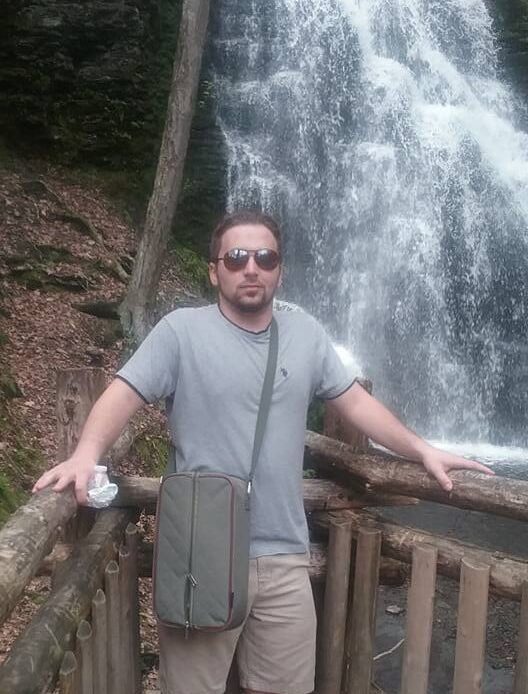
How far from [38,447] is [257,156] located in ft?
31.9

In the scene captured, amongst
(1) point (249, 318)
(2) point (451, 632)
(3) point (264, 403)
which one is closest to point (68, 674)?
(3) point (264, 403)

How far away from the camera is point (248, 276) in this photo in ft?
9.18

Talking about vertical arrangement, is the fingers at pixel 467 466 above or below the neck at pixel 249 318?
below

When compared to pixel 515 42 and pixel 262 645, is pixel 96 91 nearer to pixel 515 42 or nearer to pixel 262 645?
pixel 515 42

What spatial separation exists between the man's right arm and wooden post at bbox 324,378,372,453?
1.18 m

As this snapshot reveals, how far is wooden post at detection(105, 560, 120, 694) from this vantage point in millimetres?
2938

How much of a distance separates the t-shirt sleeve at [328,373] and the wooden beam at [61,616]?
1042 mm

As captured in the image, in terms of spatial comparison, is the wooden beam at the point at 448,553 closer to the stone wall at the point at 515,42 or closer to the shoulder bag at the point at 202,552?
the shoulder bag at the point at 202,552

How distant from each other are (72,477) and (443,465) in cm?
143

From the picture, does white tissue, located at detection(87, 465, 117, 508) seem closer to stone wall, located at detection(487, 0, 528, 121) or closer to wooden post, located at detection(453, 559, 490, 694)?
wooden post, located at detection(453, 559, 490, 694)

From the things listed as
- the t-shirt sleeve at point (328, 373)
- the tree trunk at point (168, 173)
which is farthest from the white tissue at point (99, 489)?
the tree trunk at point (168, 173)

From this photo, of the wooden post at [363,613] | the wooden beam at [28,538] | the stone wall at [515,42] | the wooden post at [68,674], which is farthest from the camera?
the stone wall at [515,42]

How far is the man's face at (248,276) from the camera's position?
9.19 feet

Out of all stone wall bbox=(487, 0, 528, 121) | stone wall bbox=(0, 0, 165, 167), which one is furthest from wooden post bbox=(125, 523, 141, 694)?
stone wall bbox=(487, 0, 528, 121)
